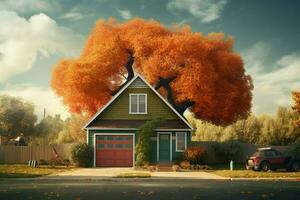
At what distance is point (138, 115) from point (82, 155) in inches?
236

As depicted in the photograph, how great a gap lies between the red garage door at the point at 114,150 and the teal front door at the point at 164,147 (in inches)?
99.0

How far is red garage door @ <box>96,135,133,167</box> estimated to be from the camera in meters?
42.4

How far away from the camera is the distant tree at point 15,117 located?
258 feet

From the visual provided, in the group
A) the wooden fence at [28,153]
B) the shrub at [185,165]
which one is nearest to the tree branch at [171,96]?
the wooden fence at [28,153]

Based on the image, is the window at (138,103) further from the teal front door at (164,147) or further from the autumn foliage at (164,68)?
the autumn foliage at (164,68)

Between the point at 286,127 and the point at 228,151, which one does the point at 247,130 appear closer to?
the point at 286,127

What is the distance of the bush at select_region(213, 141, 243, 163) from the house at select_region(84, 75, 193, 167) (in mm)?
5234

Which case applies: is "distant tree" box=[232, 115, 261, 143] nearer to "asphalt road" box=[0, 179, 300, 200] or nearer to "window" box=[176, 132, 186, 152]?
"window" box=[176, 132, 186, 152]

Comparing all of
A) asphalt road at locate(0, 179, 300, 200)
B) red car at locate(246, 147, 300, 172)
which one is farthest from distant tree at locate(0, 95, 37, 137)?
asphalt road at locate(0, 179, 300, 200)

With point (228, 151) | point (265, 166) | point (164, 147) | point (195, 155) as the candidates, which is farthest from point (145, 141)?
point (265, 166)

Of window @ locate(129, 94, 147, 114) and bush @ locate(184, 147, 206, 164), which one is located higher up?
window @ locate(129, 94, 147, 114)

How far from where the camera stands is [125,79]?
186ft

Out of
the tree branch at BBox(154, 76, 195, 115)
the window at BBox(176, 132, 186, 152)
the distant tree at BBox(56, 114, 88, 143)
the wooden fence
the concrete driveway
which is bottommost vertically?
the concrete driveway

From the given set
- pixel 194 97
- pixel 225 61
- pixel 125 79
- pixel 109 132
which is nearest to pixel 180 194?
pixel 109 132
